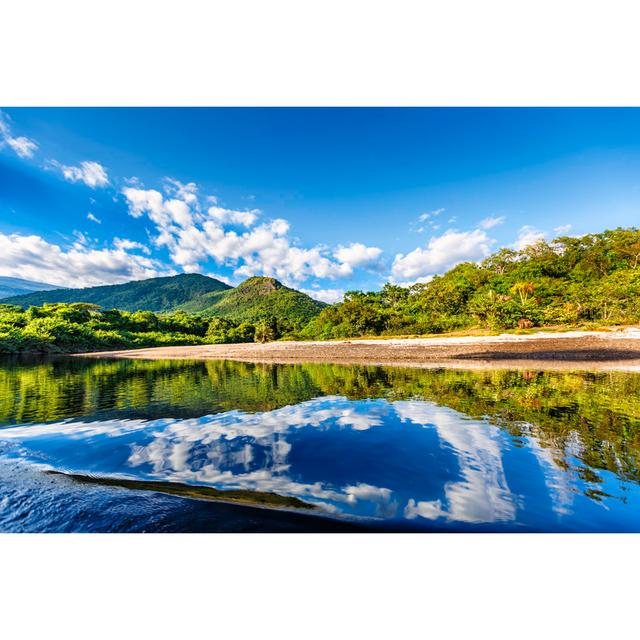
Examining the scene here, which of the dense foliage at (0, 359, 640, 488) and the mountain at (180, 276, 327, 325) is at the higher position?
the mountain at (180, 276, 327, 325)

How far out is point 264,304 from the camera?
490 feet

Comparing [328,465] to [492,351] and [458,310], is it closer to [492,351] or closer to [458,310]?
[492,351]

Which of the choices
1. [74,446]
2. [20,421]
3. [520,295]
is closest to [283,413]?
[74,446]

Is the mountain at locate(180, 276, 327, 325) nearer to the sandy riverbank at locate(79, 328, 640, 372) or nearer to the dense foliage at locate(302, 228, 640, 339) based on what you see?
the dense foliage at locate(302, 228, 640, 339)

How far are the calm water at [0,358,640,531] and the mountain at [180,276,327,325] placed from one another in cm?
9747

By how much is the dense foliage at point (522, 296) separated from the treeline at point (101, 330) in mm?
24320

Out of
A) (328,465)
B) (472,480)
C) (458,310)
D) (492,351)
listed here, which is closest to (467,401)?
(472,480)

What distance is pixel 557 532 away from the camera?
430 cm

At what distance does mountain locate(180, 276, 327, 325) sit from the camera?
434 feet

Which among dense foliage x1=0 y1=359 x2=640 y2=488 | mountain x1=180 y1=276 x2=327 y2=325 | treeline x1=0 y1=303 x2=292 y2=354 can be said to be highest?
mountain x1=180 y1=276 x2=327 y2=325

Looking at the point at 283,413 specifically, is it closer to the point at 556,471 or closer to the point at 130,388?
the point at 556,471

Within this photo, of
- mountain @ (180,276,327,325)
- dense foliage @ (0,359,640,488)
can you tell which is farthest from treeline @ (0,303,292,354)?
dense foliage @ (0,359,640,488)

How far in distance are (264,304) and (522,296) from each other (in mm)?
109520

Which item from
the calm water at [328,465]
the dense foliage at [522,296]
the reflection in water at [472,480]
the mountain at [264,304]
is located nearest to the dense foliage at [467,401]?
the calm water at [328,465]
